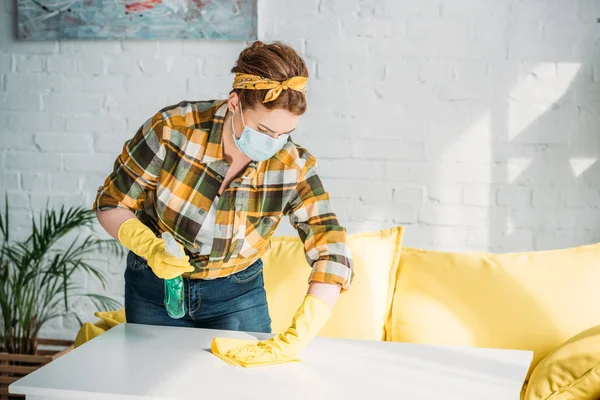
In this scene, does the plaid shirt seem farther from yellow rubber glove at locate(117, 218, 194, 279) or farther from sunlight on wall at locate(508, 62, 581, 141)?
sunlight on wall at locate(508, 62, 581, 141)

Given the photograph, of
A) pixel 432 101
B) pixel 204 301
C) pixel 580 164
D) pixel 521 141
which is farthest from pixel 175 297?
pixel 580 164

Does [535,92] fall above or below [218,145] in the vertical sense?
above

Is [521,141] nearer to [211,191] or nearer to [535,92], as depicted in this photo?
[535,92]

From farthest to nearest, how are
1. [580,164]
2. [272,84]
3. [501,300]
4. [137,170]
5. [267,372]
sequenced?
[580,164] < [501,300] < [137,170] < [272,84] < [267,372]

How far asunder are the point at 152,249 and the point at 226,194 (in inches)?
8.5

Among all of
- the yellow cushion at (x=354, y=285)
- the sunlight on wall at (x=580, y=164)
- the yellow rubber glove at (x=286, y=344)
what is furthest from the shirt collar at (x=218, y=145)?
the sunlight on wall at (x=580, y=164)

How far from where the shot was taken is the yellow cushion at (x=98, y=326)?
2.08m

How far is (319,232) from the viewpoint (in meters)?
1.71

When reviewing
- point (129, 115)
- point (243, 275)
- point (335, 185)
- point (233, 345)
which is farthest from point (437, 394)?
point (129, 115)

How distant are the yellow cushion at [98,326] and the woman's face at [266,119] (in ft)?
2.52

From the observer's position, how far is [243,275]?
5.86ft

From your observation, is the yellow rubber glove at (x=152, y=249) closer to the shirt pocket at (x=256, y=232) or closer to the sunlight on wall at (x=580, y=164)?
the shirt pocket at (x=256, y=232)

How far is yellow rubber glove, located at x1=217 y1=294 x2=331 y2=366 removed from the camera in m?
1.51

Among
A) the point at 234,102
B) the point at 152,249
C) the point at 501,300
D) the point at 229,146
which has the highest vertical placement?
the point at 234,102
